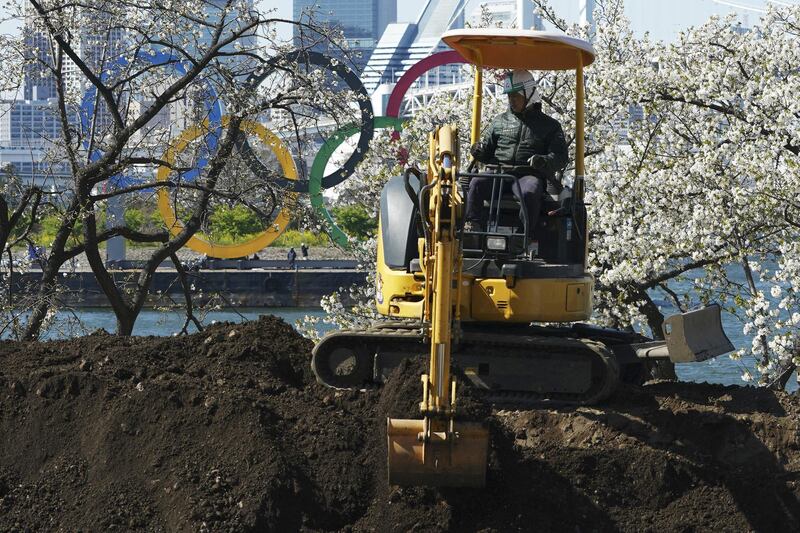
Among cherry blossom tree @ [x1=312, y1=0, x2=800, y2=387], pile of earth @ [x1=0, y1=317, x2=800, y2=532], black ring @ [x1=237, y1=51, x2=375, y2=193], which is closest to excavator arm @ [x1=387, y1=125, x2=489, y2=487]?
pile of earth @ [x1=0, y1=317, x2=800, y2=532]

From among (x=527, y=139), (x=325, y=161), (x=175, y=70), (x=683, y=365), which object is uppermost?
(x=175, y=70)

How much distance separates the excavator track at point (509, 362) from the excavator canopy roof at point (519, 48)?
90.9 inches

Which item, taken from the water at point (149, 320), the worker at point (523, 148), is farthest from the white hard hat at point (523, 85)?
the water at point (149, 320)

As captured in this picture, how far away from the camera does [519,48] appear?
420 inches

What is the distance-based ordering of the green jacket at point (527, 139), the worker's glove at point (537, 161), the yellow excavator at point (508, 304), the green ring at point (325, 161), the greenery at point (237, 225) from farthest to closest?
the greenery at point (237, 225) → the green ring at point (325, 161) → the green jacket at point (527, 139) → the worker's glove at point (537, 161) → the yellow excavator at point (508, 304)

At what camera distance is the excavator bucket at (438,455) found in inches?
309

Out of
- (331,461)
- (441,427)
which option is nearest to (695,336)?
(441,427)

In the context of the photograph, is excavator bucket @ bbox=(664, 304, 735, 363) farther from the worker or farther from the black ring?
the black ring

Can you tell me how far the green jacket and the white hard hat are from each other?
9cm

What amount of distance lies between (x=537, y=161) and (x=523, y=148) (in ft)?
1.07

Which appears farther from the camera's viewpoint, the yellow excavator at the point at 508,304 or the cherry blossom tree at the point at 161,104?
the cherry blossom tree at the point at 161,104

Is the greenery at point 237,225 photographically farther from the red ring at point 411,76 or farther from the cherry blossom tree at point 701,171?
the cherry blossom tree at point 701,171

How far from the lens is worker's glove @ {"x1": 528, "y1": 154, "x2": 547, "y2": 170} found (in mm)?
9742

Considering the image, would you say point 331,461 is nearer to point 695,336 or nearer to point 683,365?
point 695,336
